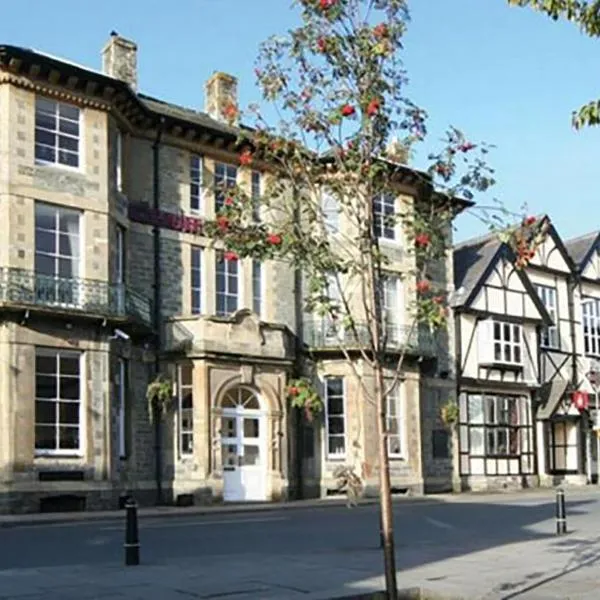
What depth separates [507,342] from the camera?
38.2 metres

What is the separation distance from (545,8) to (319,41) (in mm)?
2303

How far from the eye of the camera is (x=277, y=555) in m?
14.0

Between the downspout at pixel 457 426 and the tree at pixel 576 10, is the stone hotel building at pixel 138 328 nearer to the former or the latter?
the downspout at pixel 457 426

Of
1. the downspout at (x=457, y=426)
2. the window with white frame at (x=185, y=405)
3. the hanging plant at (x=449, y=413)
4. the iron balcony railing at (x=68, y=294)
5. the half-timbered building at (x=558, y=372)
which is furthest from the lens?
the half-timbered building at (x=558, y=372)

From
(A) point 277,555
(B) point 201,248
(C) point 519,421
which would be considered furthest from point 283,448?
(A) point 277,555

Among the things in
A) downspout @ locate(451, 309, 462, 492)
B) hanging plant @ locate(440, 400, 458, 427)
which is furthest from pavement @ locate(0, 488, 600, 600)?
downspout @ locate(451, 309, 462, 492)

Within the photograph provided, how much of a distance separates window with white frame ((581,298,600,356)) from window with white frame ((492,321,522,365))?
6101mm

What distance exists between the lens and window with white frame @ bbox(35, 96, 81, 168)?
25.4m

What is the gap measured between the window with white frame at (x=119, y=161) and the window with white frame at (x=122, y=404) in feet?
15.7

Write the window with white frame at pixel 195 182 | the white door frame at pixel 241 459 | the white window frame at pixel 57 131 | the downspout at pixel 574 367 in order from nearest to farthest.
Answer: the white window frame at pixel 57 131, the white door frame at pixel 241 459, the window with white frame at pixel 195 182, the downspout at pixel 574 367

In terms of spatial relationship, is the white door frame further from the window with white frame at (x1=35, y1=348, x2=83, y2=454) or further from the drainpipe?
the window with white frame at (x1=35, y1=348, x2=83, y2=454)

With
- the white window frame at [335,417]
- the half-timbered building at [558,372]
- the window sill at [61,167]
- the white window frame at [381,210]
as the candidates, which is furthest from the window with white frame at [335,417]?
the white window frame at [381,210]

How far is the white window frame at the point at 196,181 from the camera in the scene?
29656mm

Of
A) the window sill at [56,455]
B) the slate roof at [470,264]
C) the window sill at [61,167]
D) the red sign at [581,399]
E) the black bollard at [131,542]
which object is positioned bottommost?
the black bollard at [131,542]
